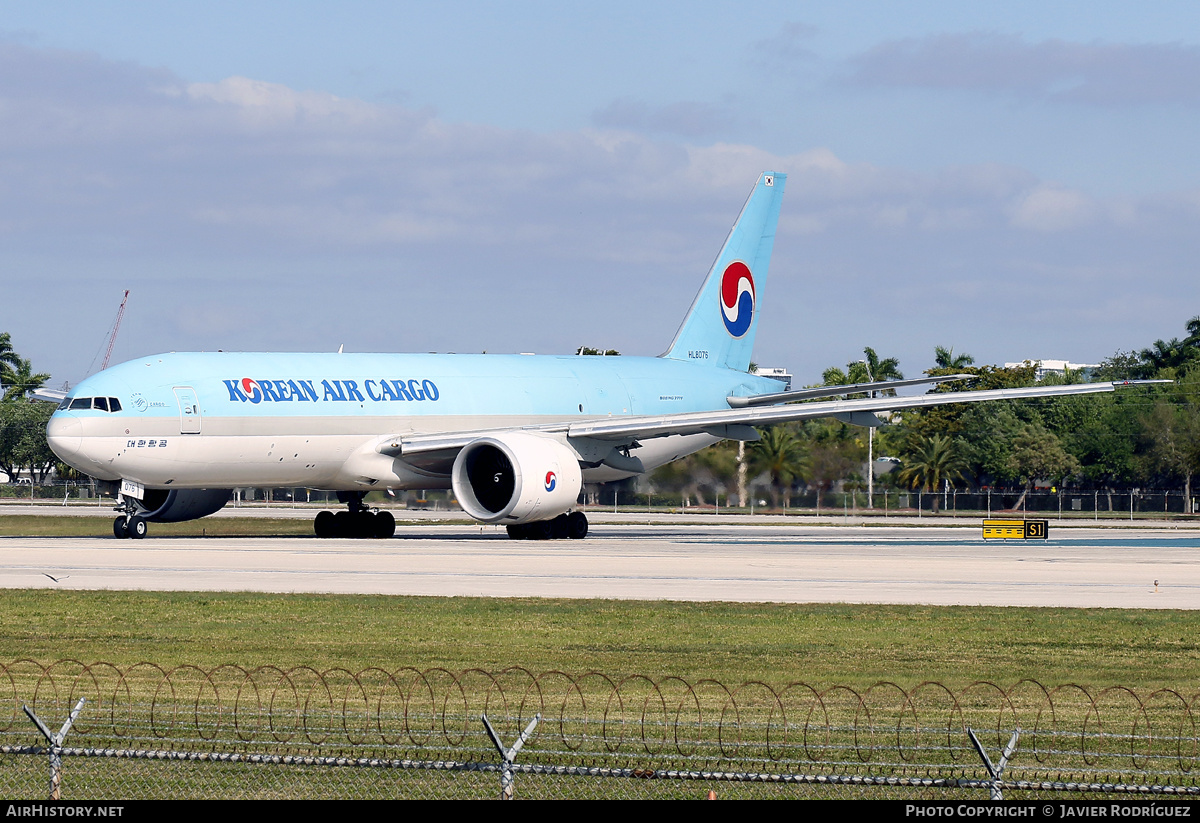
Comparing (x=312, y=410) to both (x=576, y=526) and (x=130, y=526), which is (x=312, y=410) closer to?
(x=130, y=526)

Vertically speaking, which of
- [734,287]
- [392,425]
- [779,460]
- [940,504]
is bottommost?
[940,504]

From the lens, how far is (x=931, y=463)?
98.1m

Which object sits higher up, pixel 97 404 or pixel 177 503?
pixel 97 404

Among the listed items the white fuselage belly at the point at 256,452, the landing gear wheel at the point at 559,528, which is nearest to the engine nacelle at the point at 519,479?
the landing gear wheel at the point at 559,528

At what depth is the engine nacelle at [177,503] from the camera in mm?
43906

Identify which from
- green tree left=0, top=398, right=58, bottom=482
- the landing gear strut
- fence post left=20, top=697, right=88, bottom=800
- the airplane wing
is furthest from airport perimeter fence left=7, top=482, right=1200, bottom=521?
fence post left=20, top=697, right=88, bottom=800

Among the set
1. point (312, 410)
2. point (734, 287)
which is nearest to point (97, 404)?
point (312, 410)

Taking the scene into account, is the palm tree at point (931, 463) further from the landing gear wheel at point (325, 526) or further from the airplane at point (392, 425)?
the landing gear wheel at point (325, 526)

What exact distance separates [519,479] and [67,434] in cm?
1156

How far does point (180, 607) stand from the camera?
24.3m

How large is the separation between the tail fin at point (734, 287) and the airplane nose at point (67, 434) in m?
22.8

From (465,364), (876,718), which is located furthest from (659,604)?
(465,364)
